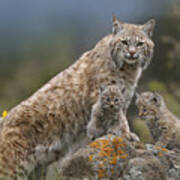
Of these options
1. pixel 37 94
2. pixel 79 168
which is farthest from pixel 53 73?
pixel 79 168

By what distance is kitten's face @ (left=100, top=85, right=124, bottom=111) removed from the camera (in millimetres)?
6732

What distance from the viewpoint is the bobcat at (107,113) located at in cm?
674

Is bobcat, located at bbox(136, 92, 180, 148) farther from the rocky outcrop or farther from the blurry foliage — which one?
the blurry foliage

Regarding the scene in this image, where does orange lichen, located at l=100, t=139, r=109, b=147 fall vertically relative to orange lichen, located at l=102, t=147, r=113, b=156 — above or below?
above

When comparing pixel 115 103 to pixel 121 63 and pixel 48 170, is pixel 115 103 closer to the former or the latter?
pixel 121 63

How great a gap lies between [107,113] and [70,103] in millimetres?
1020

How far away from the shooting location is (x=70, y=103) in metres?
7.62

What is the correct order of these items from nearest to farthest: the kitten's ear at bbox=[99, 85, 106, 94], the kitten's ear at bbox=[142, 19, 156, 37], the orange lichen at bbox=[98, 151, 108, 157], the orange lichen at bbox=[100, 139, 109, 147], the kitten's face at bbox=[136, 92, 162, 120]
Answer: the orange lichen at bbox=[98, 151, 108, 157]
the orange lichen at bbox=[100, 139, 109, 147]
the kitten's face at bbox=[136, 92, 162, 120]
the kitten's ear at bbox=[99, 85, 106, 94]
the kitten's ear at bbox=[142, 19, 156, 37]

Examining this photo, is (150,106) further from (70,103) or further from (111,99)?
(70,103)

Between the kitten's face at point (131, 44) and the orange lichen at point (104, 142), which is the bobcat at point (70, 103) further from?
the orange lichen at point (104, 142)

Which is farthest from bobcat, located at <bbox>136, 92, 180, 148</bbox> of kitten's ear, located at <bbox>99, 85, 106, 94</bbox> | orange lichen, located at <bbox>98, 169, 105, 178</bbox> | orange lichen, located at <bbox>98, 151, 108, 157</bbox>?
orange lichen, located at <bbox>98, 169, 105, 178</bbox>

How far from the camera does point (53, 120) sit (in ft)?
24.6

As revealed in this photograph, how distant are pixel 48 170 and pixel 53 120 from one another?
0.78 meters

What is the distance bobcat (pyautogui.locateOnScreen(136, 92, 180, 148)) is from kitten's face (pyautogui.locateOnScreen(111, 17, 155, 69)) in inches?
27.3
